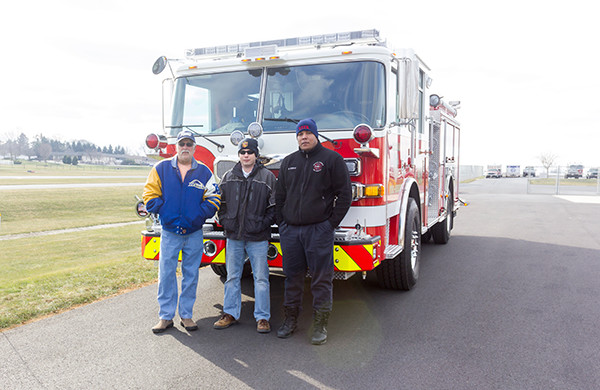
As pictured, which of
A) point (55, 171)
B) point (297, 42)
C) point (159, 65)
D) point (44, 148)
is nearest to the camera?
point (297, 42)

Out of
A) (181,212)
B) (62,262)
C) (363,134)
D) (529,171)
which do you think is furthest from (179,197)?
(529,171)

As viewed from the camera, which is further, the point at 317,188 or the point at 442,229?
the point at 442,229

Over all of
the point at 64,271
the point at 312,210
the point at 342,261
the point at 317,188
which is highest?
the point at 317,188

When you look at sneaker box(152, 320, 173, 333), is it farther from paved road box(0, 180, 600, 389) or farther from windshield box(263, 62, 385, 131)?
windshield box(263, 62, 385, 131)

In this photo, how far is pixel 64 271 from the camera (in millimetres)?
7645

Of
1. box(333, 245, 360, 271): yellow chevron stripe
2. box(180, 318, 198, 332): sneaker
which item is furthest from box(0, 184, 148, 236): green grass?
box(333, 245, 360, 271): yellow chevron stripe

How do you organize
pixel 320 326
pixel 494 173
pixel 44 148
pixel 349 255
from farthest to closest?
pixel 44 148
pixel 494 173
pixel 349 255
pixel 320 326

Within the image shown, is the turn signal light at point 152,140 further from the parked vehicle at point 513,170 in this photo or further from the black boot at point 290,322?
the parked vehicle at point 513,170

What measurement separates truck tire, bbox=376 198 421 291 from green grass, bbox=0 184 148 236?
1183 centimetres

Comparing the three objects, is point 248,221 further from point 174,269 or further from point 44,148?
point 44,148

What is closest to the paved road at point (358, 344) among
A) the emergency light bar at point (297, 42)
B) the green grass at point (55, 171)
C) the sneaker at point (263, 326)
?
the sneaker at point (263, 326)

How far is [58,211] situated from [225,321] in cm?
1663

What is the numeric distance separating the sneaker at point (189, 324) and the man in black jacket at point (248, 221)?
23 centimetres

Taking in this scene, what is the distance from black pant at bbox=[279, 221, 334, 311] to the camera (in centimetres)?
429
